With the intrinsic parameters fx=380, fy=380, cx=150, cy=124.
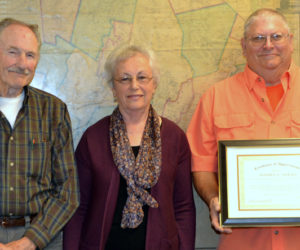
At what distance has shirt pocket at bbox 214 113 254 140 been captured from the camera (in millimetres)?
2227

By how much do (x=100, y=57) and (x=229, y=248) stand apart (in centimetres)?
157

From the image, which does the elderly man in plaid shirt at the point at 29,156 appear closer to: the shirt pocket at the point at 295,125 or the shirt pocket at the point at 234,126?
the shirt pocket at the point at 234,126

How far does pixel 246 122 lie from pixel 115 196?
0.87 metres

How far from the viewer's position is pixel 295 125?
7.11ft

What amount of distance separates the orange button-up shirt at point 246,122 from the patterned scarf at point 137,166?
0.93 ft

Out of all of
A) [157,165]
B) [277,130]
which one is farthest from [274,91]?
[157,165]

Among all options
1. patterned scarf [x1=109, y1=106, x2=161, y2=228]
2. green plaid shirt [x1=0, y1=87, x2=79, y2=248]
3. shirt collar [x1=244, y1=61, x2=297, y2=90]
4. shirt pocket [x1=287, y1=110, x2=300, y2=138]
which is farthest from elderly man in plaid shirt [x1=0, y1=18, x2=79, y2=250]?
shirt pocket [x1=287, y1=110, x2=300, y2=138]

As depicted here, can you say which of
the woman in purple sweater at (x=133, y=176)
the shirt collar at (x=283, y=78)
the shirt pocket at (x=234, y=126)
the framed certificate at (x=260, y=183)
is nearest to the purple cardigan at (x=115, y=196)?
the woman in purple sweater at (x=133, y=176)

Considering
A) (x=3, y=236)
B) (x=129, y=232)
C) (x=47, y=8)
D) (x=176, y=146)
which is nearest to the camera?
(x=3, y=236)

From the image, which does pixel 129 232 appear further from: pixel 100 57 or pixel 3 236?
pixel 100 57

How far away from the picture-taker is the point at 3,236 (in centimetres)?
191

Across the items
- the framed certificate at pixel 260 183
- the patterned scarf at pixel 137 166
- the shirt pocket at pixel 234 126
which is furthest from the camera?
the shirt pocket at pixel 234 126

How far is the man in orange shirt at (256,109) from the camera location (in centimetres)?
217

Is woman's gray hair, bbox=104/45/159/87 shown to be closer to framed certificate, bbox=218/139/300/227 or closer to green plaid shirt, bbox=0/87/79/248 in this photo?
green plaid shirt, bbox=0/87/79/248
